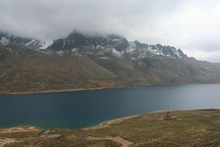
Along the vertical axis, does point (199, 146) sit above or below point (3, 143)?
above

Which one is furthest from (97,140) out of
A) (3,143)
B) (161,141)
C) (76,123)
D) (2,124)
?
(2,124)

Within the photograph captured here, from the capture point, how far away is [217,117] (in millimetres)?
109625

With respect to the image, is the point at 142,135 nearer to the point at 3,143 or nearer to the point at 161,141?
the point at 161,141

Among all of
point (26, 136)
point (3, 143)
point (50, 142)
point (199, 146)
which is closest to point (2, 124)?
point (26, 136)

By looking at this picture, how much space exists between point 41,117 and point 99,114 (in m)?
30.6

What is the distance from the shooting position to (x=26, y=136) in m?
84.0

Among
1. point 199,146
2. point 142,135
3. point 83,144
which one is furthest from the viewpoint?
point 142,135

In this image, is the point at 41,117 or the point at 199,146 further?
the point at 41,117

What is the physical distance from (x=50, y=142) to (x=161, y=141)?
26705 millimetres

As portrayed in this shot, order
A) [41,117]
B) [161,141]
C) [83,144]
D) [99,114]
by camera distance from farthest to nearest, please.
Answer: [99,114]
[41,117]
[83,144]
[161,141]

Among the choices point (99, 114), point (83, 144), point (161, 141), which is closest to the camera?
point (161, 141)

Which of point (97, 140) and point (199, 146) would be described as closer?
point (199, 146)

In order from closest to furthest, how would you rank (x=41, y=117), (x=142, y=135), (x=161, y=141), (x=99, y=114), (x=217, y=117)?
(x=161, y=141)
(x=142, y=135)
(x=217, y=117)
(x=41, y=117)
(x=99, y=114)

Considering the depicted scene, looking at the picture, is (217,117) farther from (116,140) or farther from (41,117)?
(41,117)
